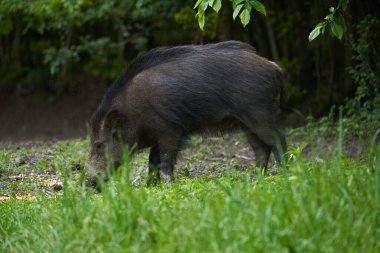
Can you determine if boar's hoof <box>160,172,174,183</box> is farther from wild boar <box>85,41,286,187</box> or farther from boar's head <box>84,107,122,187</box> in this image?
boar's head <box>84,107,122,187</box>

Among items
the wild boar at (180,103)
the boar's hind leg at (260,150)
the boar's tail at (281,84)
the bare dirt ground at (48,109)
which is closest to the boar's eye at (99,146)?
the wild boar at (180,103)

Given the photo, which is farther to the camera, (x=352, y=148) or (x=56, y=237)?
(x=352, y=148)

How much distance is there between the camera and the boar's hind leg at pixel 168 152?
7.25 meters

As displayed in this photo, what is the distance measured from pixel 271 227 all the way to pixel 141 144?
380cm

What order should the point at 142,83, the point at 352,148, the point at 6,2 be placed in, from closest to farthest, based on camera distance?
Answer: the point at 142,83
the point at 352,148
the point at 6,2

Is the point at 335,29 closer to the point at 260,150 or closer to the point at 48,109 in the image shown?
the point at 260,150

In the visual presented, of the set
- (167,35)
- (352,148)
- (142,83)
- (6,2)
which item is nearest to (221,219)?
(142,83)

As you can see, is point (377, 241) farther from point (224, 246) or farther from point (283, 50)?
point (283, 50)

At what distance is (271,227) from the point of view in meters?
3.82

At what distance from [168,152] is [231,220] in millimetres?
3335

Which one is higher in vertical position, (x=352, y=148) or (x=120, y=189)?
(x=120, y=189)

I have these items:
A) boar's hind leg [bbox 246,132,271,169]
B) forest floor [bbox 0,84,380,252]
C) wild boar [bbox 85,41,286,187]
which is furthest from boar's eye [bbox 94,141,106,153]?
boar's hind leg [bbox 246,132,271,169]

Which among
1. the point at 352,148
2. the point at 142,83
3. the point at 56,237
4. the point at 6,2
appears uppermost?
the point at 6,2

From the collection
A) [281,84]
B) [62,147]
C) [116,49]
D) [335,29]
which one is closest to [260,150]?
[281,84]
